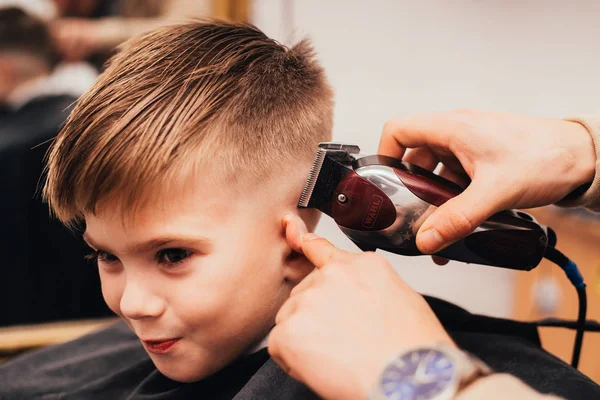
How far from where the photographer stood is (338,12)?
5.73 feet

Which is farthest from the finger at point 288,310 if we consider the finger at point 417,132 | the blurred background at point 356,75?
the blurred background at point 356,75

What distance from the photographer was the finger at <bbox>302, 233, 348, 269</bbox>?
26.5 inches

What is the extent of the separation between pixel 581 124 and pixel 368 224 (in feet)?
1.24

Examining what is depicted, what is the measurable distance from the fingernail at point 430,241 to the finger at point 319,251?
112 mm

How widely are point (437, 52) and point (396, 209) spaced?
117cm

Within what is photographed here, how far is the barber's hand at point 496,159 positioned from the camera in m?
0.71

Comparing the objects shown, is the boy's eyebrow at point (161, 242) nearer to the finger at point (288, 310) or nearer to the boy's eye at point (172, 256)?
the boy's eye at point (172, 256)

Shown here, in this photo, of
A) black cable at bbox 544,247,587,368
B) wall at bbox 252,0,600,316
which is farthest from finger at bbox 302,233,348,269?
wall at bbox 252,0,600,316

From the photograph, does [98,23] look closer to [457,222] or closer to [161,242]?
[161,242]

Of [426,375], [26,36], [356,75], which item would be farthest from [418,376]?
[26,36]

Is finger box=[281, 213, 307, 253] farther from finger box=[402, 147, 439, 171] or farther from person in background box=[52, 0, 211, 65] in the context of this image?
person in background box=[52, 0, 211, 65]

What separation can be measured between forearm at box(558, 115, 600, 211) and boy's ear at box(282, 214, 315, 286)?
426 millimetres

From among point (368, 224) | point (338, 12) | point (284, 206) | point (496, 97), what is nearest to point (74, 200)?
point (284, 206)

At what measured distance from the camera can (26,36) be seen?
1562mm
